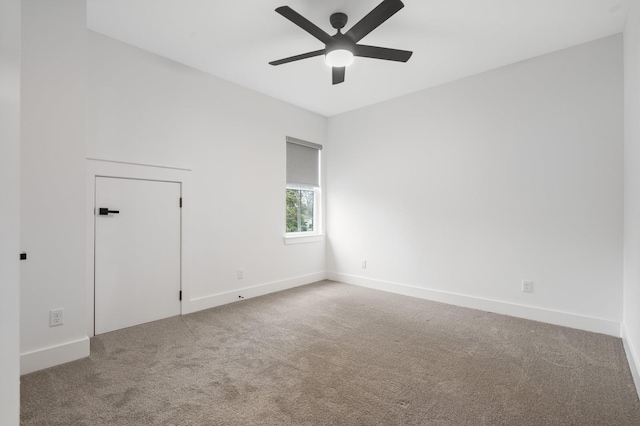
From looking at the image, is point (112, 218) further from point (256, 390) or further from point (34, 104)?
point (256, 390)

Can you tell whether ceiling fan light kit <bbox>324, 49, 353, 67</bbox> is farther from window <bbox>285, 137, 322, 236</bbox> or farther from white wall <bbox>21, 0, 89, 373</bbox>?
window <bbox>285, 137, 322, 236</bbox>

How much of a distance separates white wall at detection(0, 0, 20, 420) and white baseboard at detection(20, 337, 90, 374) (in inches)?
62.7

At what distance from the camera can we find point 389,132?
446cm

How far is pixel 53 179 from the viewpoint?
7.48 ft

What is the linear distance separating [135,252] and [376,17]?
3.06 meters

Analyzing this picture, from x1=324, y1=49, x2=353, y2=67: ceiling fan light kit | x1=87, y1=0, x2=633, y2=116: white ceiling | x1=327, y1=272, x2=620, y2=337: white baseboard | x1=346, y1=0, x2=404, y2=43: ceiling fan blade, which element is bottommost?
x1=327, y1=272, x2=620, y2=337: white baseboard

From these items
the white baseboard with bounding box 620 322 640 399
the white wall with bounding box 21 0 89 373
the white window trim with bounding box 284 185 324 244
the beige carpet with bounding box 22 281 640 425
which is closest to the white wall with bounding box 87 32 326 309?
the white window trim with bounding box 284 185 324 244

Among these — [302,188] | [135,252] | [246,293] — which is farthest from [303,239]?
[135,252]

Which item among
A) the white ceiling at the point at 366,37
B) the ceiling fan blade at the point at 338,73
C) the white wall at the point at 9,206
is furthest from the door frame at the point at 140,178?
the ceiling fan blade at the point at 338,73

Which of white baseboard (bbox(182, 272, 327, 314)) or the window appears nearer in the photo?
white baseboard (bbox(182, 272, 327, 314))

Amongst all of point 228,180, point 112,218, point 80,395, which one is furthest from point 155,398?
point 228,180

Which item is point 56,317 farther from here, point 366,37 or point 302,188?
point 366,37

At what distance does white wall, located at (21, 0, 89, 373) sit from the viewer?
218 cm

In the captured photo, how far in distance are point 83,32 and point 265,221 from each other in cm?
271
